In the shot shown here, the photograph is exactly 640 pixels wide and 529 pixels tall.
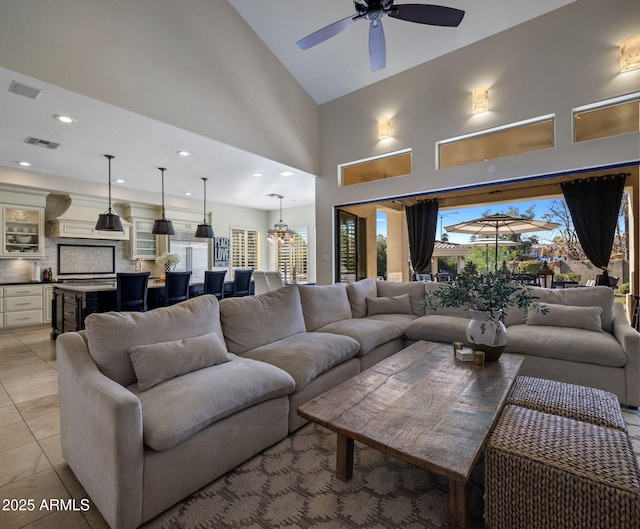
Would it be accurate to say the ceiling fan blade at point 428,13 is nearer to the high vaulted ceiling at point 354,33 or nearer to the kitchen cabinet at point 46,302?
the high vaulted ceiling at point 354,33

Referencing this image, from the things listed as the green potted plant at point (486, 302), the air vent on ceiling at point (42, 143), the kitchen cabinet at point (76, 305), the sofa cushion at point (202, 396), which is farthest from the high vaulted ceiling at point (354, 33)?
the sofa cushion at point (202, 396)

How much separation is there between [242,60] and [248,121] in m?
0.84

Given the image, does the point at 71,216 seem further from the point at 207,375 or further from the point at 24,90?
the point at 207,375

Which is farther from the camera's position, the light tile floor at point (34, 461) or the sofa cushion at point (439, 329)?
the sofa cushion at point (439, 329)

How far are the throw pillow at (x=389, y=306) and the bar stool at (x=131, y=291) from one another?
10.1ft

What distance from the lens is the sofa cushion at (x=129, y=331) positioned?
5.69 feet

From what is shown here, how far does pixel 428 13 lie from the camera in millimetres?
2746

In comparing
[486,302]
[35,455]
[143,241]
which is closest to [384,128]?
[486,302]

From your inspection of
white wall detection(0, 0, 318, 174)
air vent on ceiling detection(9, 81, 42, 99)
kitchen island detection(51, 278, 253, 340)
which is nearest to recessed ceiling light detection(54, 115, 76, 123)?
air vent on ceiling detection(9, 81, 42, 99)

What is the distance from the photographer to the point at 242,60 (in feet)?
14.9

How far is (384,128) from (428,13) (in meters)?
2.42

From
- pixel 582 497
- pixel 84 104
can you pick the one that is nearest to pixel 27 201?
pixel 84 104

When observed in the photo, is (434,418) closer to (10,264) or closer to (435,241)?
(435,241)

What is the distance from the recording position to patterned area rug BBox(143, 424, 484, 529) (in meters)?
1.44
